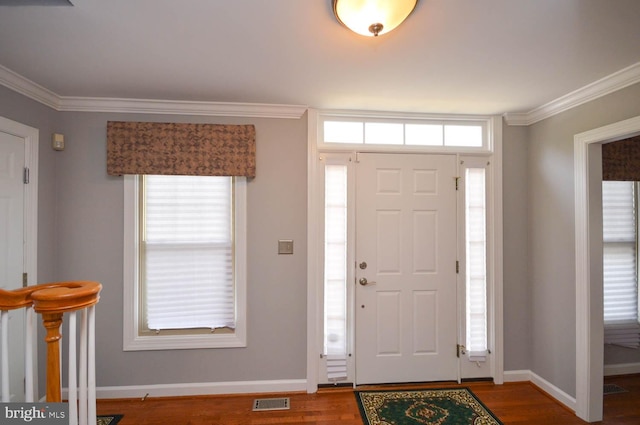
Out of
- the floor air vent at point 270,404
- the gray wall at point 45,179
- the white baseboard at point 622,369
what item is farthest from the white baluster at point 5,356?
the white baseboard at point 622,369

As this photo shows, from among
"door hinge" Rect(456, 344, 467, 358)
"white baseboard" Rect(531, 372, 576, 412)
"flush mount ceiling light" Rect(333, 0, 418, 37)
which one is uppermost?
"flush mount ceiling light" Rect(333, 0, 418, 37)

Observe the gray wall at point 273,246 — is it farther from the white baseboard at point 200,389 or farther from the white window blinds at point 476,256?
the white window blinds at point 476,256

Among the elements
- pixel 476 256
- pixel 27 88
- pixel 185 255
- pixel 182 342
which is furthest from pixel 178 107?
pixel 476 256

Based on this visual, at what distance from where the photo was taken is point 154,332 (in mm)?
2539

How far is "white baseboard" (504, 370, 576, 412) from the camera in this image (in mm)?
2395

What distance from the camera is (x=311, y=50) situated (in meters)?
1.75

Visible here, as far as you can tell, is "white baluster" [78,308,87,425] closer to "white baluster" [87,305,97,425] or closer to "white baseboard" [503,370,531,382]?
"white baluster" [87,305,97,425]

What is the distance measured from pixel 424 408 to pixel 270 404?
4.12 feet

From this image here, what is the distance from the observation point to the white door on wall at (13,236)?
2.01 metres

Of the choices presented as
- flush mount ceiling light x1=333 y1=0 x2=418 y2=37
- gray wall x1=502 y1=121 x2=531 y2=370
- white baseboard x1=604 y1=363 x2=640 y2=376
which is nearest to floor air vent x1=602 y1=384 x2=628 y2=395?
white baseboard x1=604 y1=363 x2=640 y2=376

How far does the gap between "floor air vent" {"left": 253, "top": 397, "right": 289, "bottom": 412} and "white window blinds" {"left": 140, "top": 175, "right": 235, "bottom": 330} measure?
2.16ft

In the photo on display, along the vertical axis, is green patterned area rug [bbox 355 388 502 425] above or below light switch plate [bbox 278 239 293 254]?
below

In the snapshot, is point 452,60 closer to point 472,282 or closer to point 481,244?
point 481,244

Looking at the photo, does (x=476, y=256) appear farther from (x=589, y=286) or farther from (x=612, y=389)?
(x=612, y=389)
